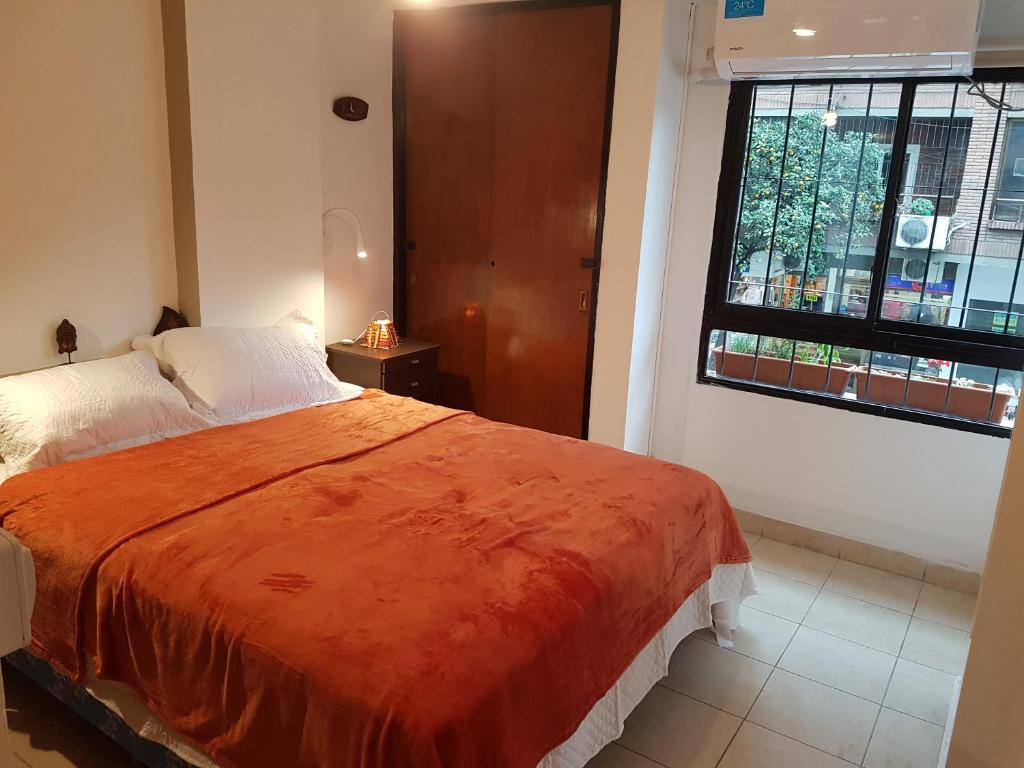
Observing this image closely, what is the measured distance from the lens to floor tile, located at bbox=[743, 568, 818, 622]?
117 inches

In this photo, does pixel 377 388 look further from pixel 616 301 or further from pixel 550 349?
pixel 616 301

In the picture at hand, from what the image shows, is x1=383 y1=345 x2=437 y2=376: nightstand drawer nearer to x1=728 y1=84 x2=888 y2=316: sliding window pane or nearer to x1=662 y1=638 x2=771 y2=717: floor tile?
x1=728 y1=84 x2=888 y2=316: sliding window pane

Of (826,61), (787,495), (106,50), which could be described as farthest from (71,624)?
(826,61)

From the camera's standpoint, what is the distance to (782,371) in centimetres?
366

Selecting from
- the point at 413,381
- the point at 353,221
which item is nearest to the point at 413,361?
the point at 413,381

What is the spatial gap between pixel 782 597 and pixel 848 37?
7.44 feet

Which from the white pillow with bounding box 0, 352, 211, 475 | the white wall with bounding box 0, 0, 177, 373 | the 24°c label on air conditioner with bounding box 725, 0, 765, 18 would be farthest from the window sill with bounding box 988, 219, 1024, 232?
the white wall with bounding box 0, 0, 177, 373

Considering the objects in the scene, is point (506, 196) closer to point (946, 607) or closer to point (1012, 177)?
point (1012, 177)

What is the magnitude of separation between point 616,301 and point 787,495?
1.28 meters

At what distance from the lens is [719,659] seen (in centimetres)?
263

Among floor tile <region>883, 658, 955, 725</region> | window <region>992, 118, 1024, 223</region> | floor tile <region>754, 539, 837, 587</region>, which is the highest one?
window <region>992, 118, 1024, 223</region>

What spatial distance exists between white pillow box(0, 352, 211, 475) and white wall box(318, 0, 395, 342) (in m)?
1.32

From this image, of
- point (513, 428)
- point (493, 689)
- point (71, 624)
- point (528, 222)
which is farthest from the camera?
point (528, 222)

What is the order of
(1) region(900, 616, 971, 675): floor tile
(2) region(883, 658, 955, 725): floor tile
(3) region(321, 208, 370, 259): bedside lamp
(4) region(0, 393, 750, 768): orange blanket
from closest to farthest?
(4) region(0, 393, 750, 768): orange blanket
(2) region(883, 658, 955, 725): floor tile
(1) region(900, 616, 971, 675): floor tile
(3) region(321, 208, 370, 259): bedside lamp
